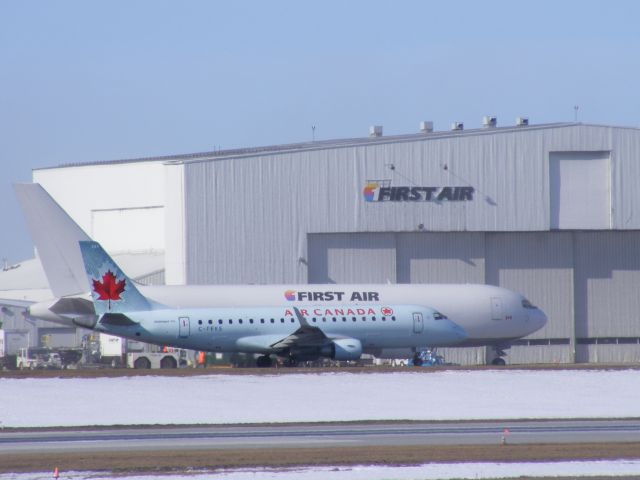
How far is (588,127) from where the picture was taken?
65.2 m

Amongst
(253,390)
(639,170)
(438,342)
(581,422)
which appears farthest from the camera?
(639,170)

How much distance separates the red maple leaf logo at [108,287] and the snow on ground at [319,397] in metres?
7.01

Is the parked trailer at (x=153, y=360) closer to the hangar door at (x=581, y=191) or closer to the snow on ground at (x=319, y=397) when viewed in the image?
the snow on ground at (x=319, y=397)

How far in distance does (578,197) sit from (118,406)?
123ft

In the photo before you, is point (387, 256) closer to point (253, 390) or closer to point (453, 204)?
point (453, 204)

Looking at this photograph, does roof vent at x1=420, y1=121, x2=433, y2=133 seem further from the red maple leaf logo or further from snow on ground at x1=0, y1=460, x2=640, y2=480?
snow on ground at x1=0, y1=460, x2=640, y2=480

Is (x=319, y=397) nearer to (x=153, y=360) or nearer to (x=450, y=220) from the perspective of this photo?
(x=153, y=360)

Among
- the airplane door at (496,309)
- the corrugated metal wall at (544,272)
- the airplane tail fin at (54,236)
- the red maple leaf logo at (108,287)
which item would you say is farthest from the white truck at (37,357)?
the airplane door at (496,309)

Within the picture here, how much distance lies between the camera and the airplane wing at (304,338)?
5003cm

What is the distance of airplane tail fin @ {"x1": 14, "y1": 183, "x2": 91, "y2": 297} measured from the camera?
51094 millimetres

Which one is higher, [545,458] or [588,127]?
[588,127]

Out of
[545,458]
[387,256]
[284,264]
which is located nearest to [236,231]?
[284,264]

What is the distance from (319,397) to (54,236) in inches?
748

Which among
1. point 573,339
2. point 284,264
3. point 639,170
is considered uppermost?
point 639,170
